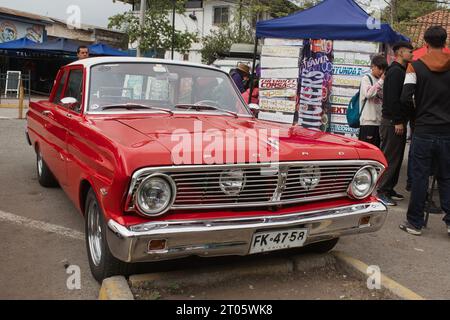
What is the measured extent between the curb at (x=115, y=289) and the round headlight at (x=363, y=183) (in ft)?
5.68

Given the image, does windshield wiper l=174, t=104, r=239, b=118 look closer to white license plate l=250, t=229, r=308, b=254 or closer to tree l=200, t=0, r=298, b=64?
white license plate l=250, t=229, r=308, b=254

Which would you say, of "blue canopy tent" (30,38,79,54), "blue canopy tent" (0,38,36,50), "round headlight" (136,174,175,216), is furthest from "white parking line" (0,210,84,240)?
"blue canopy tent" (0,38,36,50)

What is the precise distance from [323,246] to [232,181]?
1416 mm

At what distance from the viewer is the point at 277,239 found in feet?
10.0

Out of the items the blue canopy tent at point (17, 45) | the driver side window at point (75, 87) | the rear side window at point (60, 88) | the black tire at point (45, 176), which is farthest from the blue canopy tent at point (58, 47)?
the driver side window at point (75, 87)

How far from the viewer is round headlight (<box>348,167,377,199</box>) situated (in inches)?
134

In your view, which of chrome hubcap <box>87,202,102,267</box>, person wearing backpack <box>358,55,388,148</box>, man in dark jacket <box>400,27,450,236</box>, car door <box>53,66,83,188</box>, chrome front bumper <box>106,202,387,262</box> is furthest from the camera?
person wearing backpack <box>358,55,388,148</box>

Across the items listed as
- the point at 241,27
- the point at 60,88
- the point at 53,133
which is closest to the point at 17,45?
the point at 241,27

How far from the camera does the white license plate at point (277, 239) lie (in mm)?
2983

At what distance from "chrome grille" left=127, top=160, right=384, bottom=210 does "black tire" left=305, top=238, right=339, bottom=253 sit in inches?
26.3
